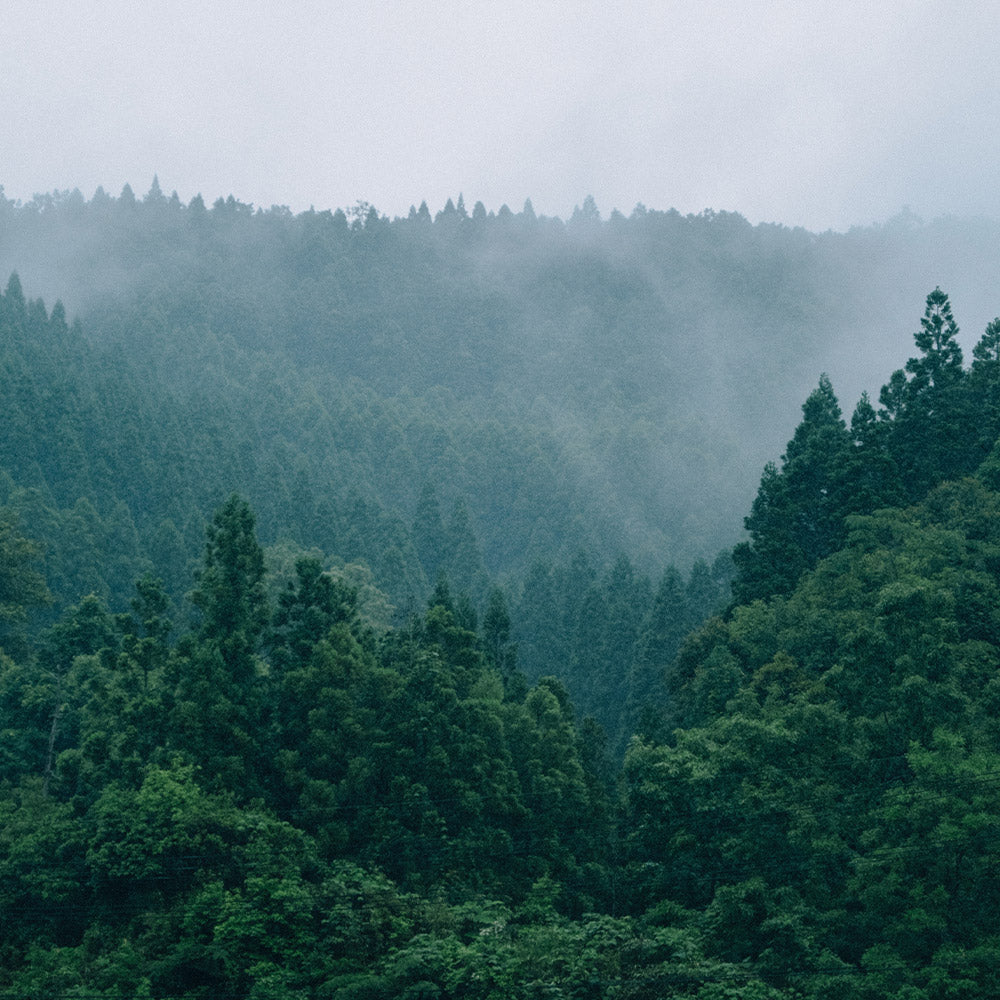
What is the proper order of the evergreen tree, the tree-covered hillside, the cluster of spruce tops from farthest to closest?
the tree-covered hillside, the evergreen tree, the cluster of spruce tops

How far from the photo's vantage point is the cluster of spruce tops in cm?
3259

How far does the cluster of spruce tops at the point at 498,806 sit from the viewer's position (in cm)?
3259

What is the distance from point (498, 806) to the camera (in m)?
42.7

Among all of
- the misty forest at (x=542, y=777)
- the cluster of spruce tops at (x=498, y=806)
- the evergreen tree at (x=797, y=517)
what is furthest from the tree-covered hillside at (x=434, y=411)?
the cluster of spruce tops at (x=498, y=806)

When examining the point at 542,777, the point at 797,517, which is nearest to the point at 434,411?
the point at 797,517

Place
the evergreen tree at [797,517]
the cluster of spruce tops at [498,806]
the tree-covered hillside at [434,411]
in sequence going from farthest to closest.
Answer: the tree-covered hillside at [434,411]
the evergreen tree at [797,517]
the cluster of spruce tops at [498,806]

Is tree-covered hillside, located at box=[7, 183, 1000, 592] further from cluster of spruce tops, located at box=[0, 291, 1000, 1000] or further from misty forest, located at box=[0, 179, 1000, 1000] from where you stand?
cluster of spruce tops, located at box=[0, 291, 1000, 1000]

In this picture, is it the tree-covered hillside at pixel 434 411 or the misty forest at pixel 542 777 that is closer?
the misty forest at pixel 542 777

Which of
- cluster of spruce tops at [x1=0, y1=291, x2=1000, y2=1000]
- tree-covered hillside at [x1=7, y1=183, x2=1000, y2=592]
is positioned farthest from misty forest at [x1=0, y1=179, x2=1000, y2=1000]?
tree-covered hillside at [x1=7, y1=183, x2=1000, y2=592]

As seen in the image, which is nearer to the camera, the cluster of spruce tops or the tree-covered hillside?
the cluster of spruce tops

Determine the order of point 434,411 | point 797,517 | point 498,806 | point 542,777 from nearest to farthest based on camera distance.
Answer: point 498,806, point 542,777, point 797,517, point 434,411

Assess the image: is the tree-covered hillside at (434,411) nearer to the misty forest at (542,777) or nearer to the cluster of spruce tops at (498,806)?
the misty forest at (542,777)

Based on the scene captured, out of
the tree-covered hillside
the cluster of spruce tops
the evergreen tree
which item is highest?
the tree-covered hillside

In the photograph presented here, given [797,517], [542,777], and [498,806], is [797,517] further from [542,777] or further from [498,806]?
[498,806]
